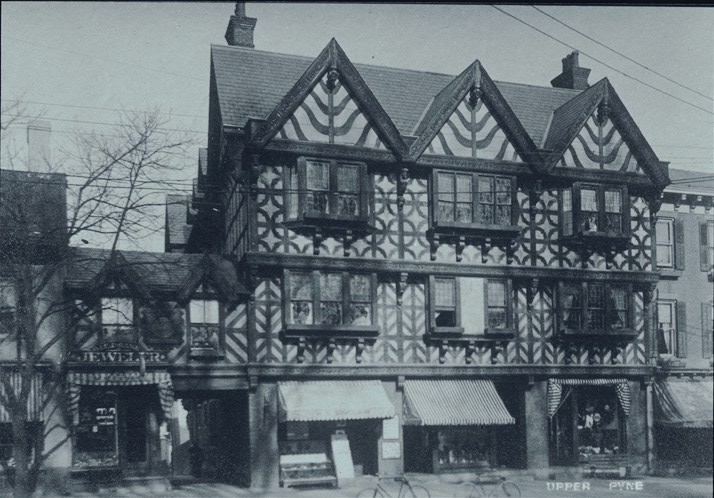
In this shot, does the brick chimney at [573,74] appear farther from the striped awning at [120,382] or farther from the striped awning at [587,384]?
the striped awning at [120,382]

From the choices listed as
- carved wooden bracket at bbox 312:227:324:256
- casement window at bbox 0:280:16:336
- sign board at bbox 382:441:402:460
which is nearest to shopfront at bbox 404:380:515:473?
sign board at bbox 382:441:402:460

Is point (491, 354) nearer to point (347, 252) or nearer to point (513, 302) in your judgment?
point (513, 302)

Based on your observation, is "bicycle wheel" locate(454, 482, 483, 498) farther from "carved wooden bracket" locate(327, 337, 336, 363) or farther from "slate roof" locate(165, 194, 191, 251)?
"slate roof" locate(165, 194, 191, 251)

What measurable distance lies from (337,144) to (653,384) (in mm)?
11837

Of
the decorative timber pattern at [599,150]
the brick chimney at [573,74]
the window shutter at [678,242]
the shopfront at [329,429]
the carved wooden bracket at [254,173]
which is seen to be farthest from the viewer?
the brick chimney at [573,74]

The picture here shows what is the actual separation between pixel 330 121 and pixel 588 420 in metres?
Answer: 11.5

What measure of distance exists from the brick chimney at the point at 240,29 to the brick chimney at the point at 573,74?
1115 centimetres

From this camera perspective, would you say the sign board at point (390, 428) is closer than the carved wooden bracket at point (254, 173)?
No

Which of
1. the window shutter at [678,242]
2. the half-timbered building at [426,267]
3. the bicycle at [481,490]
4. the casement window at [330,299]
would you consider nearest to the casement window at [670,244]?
the window shutter at [678,242]

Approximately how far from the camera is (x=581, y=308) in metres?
23.0

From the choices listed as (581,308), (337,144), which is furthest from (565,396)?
(337,144)

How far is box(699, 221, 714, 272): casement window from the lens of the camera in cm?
2444

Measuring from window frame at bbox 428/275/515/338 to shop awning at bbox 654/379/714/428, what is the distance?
520 centimetres

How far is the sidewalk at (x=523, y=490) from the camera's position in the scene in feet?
60.8
